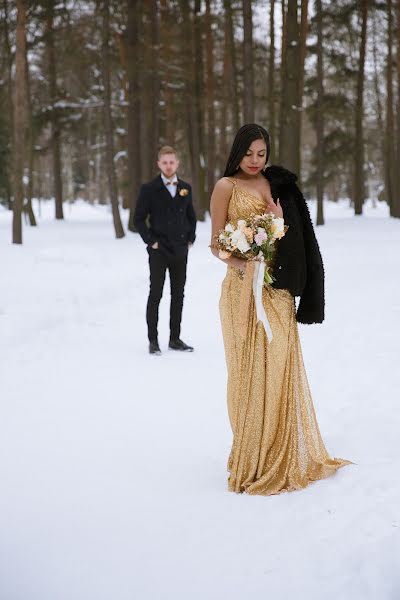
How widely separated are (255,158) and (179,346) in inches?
166

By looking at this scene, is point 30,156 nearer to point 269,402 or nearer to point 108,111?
point 108,111

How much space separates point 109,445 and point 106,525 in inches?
48.6

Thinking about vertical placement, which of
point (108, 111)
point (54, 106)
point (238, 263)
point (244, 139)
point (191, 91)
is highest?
point (191, 91)

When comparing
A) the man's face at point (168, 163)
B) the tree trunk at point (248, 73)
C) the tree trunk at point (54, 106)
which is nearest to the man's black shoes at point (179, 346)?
the man's face at point (168, 163)

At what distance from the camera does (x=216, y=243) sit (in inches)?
154

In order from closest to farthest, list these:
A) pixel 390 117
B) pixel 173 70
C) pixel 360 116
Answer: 1. pixel 173 70
2. pixel 360 116
3. pixel 390 117

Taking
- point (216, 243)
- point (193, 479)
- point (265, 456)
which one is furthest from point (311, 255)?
point (193, 479)

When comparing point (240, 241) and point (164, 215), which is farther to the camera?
point (164, 215)

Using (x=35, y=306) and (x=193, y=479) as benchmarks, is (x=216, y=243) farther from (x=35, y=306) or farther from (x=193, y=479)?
(x=35, y=306)

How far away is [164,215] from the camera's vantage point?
7.61 m

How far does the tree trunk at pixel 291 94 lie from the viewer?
70.1 feet

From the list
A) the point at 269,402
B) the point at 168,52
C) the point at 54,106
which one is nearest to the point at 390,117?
the point at 168,52

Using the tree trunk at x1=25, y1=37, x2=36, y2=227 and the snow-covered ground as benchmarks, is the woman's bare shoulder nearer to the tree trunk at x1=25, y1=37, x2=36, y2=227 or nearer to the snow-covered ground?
the snow-covered ground

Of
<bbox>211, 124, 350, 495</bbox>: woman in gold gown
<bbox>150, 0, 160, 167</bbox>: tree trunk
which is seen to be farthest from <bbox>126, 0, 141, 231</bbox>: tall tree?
<bbox>211, 124, 350, 495</bbox>: woman in gold gown
